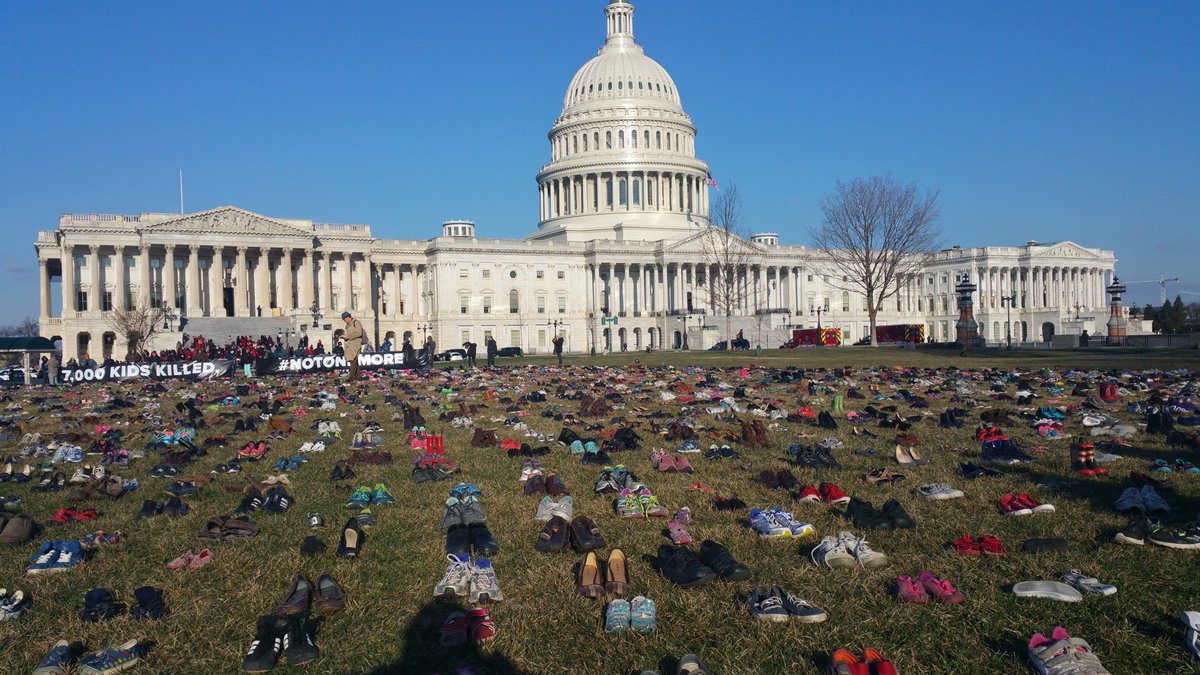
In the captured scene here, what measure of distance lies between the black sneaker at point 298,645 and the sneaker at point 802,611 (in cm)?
333

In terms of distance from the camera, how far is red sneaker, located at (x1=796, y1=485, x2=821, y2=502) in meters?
10.2

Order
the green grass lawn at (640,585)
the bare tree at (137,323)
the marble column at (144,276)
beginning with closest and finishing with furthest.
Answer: the green grass lawn at (640,585), the bare tree at (137,323), the marble column at (144,276)

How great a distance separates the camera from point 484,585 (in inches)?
284

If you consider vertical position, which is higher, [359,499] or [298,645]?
[359,499]

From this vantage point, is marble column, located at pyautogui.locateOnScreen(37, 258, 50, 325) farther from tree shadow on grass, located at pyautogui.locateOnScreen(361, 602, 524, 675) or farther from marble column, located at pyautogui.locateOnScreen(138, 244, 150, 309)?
tree shadow on grass, located at pyautogui.locateOnScreen(361, 602, 524, 675)

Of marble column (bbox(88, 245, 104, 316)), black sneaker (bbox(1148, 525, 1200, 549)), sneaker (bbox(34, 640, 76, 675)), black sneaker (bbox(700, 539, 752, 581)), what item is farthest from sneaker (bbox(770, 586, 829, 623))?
marble column (bbox(88, 245, 104, 316))

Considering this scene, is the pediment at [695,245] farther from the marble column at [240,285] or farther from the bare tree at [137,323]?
the bare tree at [137,323]

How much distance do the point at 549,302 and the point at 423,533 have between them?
9297 centimetres

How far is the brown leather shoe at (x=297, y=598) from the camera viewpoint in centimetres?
676

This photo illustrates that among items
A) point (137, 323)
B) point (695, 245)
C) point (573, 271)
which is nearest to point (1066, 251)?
point (695, 245)

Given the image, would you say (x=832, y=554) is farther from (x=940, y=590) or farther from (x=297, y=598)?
(x=297, y=598)

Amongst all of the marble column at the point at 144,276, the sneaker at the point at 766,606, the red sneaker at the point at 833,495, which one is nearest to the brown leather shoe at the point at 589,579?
the sneaker at the point at 766,606

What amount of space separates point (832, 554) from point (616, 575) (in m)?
1.90

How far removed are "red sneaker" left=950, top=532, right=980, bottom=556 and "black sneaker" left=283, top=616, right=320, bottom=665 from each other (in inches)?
214
